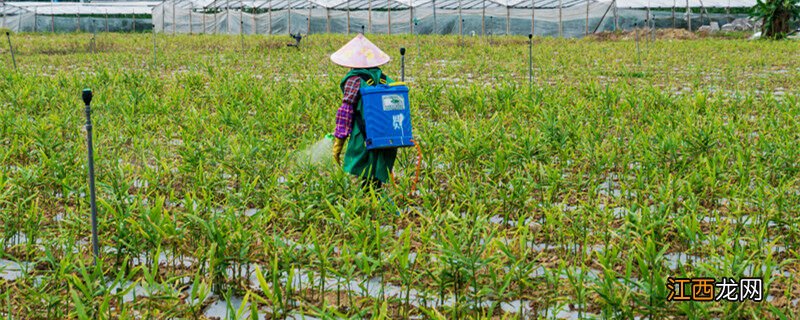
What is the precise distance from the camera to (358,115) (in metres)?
4.18

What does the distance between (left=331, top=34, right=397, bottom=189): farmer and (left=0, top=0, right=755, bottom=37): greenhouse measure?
2181 cm

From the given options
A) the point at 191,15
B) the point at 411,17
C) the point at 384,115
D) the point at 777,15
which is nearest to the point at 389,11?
the point at 411,17

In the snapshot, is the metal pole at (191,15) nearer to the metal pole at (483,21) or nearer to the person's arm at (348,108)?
the metal pole at (483,21)

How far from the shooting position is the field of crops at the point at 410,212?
2924 mm

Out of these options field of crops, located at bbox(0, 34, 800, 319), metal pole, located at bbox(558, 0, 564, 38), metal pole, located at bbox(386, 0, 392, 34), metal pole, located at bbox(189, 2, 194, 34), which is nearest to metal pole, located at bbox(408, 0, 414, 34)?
metal pole, located at bbox(386, 0, 392, 34)

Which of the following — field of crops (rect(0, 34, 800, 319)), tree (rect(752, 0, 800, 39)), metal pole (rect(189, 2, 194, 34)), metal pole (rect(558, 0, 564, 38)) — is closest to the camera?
field of crops (rect(0, 34, 800, 319))

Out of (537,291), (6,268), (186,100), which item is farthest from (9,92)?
(537,291)

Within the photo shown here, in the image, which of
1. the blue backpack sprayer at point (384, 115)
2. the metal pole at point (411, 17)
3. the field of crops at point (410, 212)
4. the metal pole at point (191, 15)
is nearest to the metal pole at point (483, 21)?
the metal pole at point (411, 17)

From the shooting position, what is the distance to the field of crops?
2924mm

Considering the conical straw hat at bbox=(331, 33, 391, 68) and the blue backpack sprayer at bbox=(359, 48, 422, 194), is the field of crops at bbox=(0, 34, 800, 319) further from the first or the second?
the conical straw hat at bbox=(331, 33, 391, 68)

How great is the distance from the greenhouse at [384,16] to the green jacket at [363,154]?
21824 millimetres

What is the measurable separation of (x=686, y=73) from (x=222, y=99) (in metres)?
7.00

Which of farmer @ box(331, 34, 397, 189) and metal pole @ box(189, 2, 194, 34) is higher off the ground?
metal pole @ box(189, 2, 194, 34)

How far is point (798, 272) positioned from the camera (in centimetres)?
319
